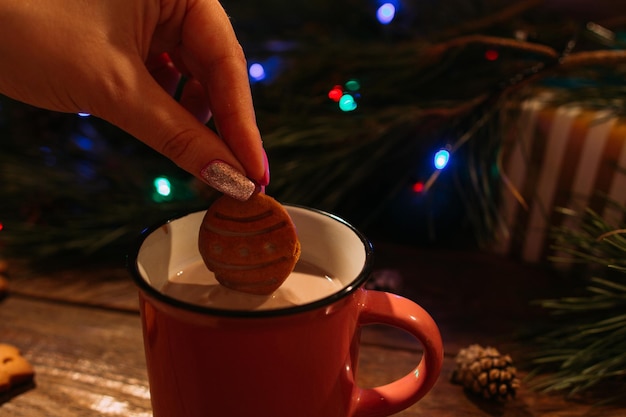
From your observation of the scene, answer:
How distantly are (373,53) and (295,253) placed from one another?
1.73 ft

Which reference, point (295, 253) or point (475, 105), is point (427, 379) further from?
point (475, 105)

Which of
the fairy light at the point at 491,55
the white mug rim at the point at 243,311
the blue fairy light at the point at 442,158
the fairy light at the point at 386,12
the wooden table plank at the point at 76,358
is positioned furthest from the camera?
the fairy light at the point at 386,12

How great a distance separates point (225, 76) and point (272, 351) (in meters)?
0.22

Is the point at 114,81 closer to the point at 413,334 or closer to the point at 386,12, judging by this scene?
the point at 413,334

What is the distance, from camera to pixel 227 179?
43cm

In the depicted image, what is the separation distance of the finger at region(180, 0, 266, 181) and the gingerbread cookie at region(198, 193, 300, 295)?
3 centimetres

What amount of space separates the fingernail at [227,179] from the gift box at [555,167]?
0.40 m

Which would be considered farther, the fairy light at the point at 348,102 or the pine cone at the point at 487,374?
the fairy light at the point at 348,102

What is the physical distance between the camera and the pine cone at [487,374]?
571 mm

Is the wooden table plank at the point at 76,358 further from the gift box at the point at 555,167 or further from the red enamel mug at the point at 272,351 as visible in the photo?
the gift box at the point at 555,167

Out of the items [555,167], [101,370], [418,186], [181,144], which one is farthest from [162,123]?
[555,167]

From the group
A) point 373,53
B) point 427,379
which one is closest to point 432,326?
point 427,379

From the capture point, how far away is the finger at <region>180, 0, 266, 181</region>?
441mm

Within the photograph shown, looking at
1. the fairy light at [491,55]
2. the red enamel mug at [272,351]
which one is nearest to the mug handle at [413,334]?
the red enamel mug at [272,351]
